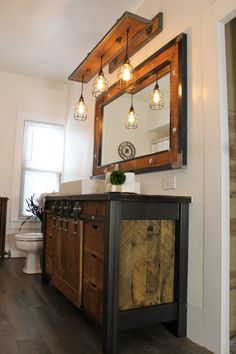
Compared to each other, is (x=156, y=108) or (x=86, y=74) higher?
(x=86, y=74)

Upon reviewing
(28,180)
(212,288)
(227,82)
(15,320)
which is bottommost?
(15,320)

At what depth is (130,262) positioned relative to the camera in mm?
1726

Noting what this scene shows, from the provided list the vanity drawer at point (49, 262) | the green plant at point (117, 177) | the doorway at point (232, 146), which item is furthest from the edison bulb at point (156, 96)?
the vanity drawer at point (49, 262)

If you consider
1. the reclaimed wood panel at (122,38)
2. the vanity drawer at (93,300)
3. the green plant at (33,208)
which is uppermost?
the reclaimed wood panel at (122,38)

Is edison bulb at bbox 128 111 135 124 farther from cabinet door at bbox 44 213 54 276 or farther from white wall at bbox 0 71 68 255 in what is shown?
white wall at bbox 0 71 68 255

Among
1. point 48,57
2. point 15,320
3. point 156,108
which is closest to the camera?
point 15,320

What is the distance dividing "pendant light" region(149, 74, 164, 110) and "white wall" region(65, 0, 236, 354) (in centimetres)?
33

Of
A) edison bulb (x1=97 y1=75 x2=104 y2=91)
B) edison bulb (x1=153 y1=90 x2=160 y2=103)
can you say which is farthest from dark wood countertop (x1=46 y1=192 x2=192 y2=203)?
edison bulb (x1=97 y1=75 x2=104 y2=91)

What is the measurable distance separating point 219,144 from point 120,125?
4.45 ft

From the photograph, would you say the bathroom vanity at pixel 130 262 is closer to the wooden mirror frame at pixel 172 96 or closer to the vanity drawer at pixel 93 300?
the vanity drawer at pixel 93 300

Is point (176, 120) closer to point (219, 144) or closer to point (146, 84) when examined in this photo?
point (219, 144)

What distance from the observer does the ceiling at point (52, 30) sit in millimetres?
2781

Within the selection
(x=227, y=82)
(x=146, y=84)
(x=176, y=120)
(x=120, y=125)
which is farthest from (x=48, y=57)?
(x=227, y=82)

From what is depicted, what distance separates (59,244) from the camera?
2494mm
